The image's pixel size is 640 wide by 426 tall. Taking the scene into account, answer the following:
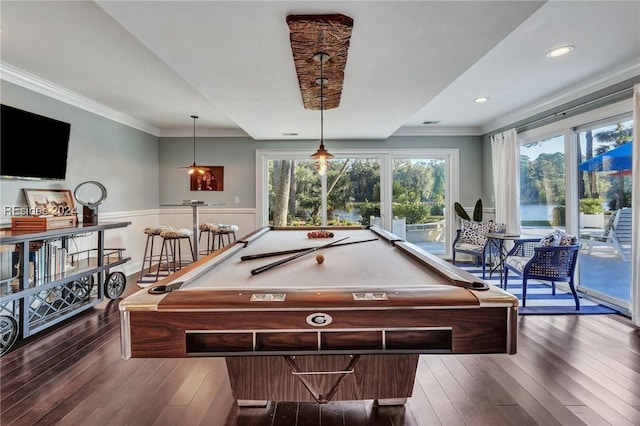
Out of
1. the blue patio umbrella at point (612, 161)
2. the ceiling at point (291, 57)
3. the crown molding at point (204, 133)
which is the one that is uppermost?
the crown molding at point (204, 133)

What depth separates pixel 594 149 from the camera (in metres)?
3.68

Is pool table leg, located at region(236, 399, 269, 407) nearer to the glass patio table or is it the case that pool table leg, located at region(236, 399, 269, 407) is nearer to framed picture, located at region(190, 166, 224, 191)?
the glass patio table

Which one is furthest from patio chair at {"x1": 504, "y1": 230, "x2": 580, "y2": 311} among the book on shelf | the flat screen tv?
the flat screen tv

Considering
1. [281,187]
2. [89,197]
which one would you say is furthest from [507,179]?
[89,197]

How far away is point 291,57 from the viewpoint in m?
2.34

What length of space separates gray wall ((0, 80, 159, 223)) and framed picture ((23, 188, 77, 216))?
60 mm

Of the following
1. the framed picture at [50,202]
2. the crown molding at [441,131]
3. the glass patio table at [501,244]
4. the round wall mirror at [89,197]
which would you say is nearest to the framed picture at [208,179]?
the round wall mirror at [89,197]

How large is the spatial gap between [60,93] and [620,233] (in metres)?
6.17

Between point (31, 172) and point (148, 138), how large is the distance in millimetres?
2466

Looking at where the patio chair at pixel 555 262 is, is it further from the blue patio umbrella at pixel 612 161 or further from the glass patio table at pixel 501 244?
the blue patio umbrella at pixel 612 161

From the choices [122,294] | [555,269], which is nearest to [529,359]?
[555,269]

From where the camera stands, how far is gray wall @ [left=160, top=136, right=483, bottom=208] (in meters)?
5.90

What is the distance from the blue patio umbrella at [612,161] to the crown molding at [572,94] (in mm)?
655

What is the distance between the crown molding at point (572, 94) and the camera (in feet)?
10.2
